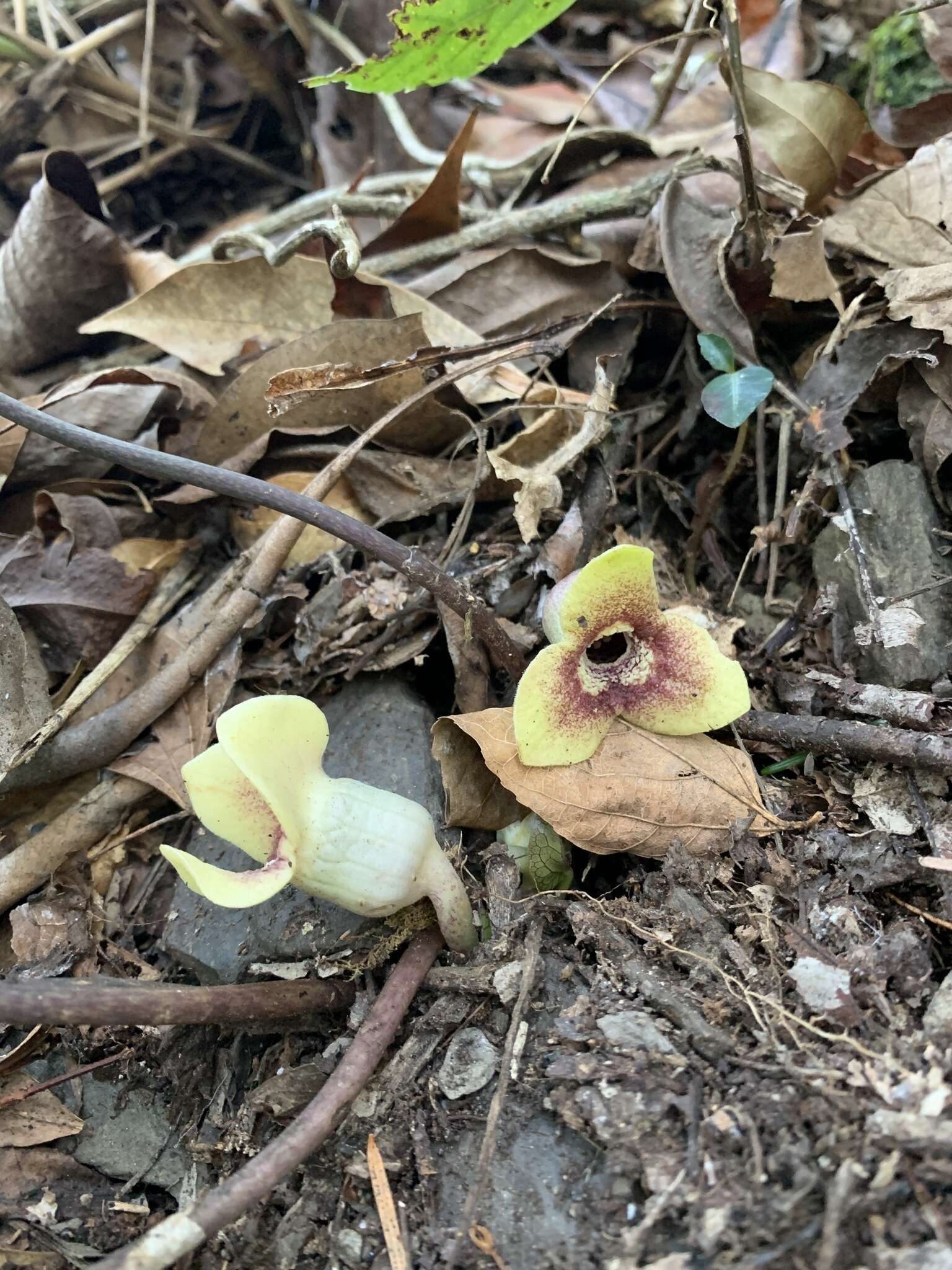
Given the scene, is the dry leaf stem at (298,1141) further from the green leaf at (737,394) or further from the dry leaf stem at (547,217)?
the dry leaf stem at (547,217)

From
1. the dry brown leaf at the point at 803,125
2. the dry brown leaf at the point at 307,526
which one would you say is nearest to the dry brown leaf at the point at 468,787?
the dry brown leaf at the point at 307,526

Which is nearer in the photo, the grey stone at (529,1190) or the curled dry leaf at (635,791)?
the grey stone at (529,1190)

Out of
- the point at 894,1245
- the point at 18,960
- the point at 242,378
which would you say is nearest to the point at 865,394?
the point at 242,378

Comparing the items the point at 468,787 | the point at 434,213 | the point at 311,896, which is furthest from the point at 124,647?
the point at 434,213

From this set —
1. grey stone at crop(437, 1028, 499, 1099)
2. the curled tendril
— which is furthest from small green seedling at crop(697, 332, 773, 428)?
grey stone at crop(437, 1028, 499, 1099)

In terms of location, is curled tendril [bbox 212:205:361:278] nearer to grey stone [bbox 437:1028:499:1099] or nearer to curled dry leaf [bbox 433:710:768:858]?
curled dry leaf [bbox 433:710:768:858]

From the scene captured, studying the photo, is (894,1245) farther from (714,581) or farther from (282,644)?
(282,644)
